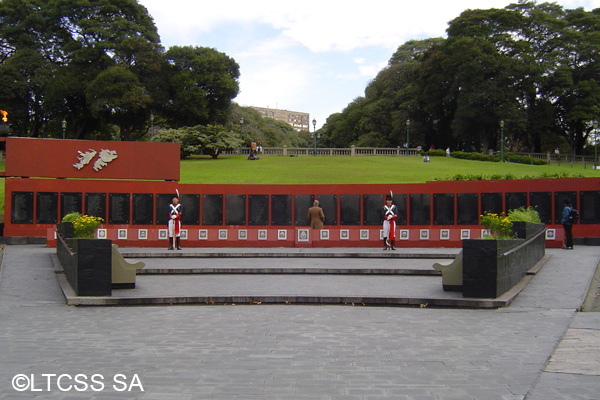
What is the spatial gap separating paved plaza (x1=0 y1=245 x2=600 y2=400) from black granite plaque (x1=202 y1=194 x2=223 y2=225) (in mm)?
9813

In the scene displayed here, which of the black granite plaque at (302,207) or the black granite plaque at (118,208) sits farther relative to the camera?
the black granite plaque at (118,208)

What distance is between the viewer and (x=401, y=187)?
2080 cm

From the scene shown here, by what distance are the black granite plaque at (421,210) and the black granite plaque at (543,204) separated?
3.66m

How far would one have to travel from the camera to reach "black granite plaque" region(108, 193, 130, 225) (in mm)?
20984

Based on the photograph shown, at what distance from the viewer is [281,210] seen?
20.9 m

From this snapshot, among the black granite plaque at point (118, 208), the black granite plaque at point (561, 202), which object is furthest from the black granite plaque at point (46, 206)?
the black granite plaque at point (561, 202)

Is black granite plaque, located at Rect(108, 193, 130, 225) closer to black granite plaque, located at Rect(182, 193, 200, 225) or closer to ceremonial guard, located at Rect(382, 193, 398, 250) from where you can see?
black granite plaque, located at Rect(182, 193, 200, 225)

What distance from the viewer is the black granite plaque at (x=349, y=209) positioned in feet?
68.2

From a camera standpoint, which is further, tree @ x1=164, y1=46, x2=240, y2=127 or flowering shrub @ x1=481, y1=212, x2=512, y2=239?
tree @ x1=164, y1=46, x2=240, y2=127

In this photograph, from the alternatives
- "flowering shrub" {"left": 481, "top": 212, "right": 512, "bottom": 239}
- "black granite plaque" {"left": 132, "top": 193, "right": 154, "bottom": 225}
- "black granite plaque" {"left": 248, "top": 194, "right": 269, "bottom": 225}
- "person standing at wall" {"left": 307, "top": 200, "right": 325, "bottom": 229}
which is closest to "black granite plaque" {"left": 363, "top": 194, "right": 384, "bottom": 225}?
"person standing at wall" {"left": 307, "top": 200, "right": 325, "bottom": 229}

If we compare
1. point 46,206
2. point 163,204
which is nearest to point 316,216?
point 163,204

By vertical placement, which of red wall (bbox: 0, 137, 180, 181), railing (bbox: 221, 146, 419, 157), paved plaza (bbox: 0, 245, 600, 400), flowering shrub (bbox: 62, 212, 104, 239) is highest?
railing (bbox: 221, 146, 419, 157)

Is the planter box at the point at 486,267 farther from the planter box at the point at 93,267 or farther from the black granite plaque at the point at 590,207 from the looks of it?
the black granite plaque at the point at 590,207

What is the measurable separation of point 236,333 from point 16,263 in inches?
388
